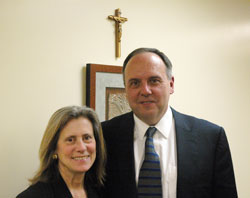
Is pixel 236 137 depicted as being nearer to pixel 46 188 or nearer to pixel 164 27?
pixel 164 27

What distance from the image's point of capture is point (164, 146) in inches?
60.0

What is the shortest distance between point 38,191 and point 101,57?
1.13 m

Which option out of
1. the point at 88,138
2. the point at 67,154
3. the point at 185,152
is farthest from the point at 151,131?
the point at 67,154

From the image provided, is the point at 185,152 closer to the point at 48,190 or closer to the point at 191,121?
the point at 191,121

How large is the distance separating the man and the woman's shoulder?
14.2 inches

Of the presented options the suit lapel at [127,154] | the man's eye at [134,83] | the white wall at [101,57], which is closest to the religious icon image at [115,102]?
the white wall at [101,57]

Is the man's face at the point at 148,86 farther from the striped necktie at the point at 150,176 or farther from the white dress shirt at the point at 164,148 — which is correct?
the striped necktie at the point at 150,176

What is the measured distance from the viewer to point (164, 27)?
2529mm

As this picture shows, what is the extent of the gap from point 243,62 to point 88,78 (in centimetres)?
201

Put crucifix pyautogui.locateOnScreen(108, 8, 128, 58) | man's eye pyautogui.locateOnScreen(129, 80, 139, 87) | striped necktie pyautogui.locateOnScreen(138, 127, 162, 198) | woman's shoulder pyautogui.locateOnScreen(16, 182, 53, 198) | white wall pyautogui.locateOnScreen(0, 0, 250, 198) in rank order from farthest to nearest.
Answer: crucifix pyautogui.locateOnScreen(108, 8, 128, 58) → white wall pyautogui.locateOnScreen(0, 0, 250, 198) → man's eye pyautogui.locateOnScreen(129, 80, 139, 87) → striped necktie pyautogui.locateOnScreen(138, 127, 162, 198) → woman's shoulder pyautogui.locateOnScreen(16, 182, 53, 198)

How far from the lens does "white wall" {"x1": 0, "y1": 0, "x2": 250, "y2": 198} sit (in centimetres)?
173

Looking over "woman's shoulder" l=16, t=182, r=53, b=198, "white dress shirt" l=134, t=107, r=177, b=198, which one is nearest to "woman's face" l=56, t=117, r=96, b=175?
"woman's shoulder" l=16, t=182, r=53, b=198

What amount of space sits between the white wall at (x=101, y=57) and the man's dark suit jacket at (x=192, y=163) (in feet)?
1.95

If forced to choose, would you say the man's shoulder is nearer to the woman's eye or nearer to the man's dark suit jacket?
the man's dark suit jacket
